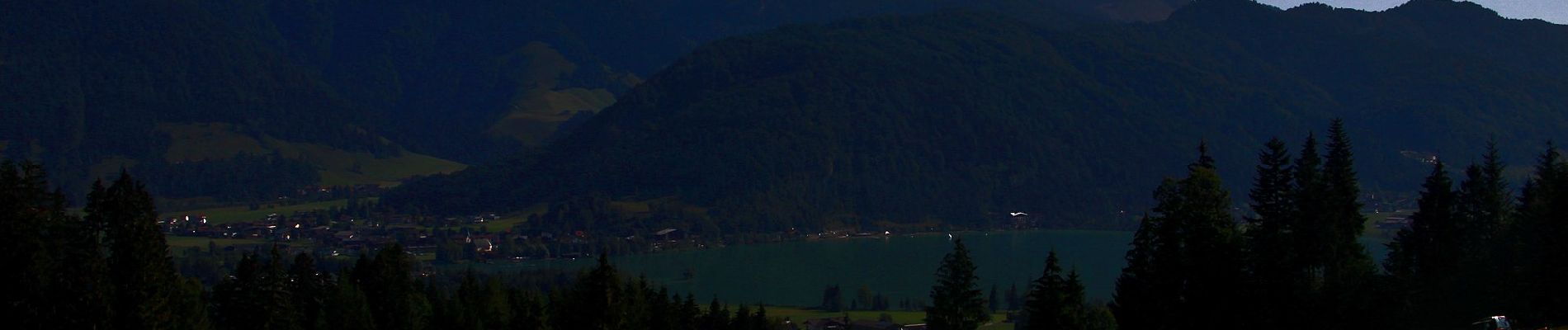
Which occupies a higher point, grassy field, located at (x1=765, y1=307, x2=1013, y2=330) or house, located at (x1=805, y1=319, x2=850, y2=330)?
grassy field, located at (x1=765, y1=307, x2=1013, y2=330)

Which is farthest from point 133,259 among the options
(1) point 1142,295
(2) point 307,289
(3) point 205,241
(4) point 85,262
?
(3) point 205,241

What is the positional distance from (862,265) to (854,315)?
1822 inches

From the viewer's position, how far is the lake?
132 meters

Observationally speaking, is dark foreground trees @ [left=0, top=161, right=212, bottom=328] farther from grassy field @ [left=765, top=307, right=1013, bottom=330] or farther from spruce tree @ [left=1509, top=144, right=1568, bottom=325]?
grassy field @ [left=765, top=307, right=1013, bottom=330]

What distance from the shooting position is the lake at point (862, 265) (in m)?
132

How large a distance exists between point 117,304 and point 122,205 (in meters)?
2.54

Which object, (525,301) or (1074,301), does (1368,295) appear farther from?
(525,301)

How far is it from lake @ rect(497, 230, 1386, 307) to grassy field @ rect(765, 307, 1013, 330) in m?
6.17

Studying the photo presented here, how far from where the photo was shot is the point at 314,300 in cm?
6353

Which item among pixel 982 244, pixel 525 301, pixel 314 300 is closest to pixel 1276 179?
pixel 525 301

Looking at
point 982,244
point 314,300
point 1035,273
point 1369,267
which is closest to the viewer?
point 1369,267

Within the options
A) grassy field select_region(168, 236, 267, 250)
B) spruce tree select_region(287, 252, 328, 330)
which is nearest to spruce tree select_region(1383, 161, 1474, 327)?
spruce tree select_region(287, 252, 328, 330)

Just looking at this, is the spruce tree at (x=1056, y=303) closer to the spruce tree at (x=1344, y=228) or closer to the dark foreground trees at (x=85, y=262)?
the spruce tree at (x=1344, y=228)

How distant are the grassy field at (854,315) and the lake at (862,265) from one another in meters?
6.17
